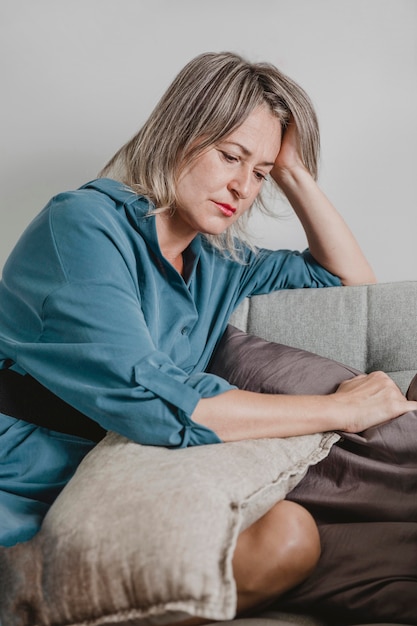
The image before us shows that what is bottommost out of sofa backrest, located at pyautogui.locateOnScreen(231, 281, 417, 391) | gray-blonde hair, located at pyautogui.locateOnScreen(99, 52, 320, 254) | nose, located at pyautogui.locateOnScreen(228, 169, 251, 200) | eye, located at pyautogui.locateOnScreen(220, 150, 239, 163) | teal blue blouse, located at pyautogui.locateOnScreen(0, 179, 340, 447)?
sofa backrest, located at pyautogui.locateOnScreen(231, 281, 417, 391)

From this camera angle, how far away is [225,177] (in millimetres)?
1712

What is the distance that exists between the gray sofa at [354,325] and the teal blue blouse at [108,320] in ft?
0.71

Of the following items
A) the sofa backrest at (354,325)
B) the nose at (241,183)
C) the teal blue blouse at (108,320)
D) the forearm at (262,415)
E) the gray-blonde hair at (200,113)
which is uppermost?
the gray-blonde hair at (200,113)

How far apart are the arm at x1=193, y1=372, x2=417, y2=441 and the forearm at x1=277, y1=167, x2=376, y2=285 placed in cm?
53

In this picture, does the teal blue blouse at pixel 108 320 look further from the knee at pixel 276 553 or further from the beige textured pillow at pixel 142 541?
the knee at pixel 276 553

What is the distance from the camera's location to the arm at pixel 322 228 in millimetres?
2039

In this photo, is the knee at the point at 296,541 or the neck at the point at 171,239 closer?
the knee at the point at 296,541

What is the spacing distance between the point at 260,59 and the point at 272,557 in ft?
5.33

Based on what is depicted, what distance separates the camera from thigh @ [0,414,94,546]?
148cm

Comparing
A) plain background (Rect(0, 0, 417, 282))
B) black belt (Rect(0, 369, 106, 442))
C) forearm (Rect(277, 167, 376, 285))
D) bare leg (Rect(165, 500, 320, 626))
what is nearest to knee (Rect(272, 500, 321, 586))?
bare leg (Rect(165, 500, 320, 626))

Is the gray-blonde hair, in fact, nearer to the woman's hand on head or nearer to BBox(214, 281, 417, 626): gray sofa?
the woman's hand on head

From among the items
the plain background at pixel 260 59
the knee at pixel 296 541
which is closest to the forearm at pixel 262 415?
the knee at pixel 296 541

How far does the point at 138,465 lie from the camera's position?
127 centimetres

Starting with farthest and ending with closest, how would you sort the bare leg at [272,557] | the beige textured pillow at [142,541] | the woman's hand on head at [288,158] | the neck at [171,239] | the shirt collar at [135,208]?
the woman's hand on head at [288,158] < the neck at [171,239] < the shirt collar at [135,208] < the bare leg at [272,557] < the beige textured pillow at [142,541]
